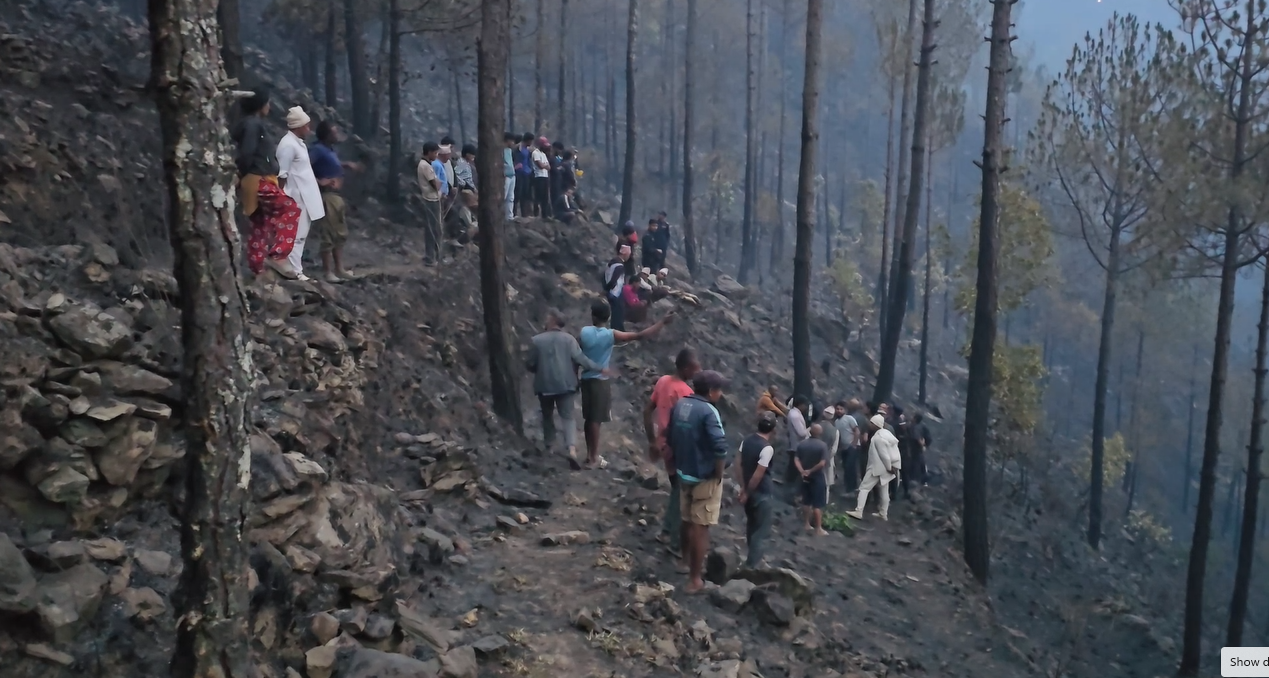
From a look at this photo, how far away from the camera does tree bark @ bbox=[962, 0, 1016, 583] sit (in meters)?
13.3

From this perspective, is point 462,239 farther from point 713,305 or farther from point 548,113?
point 548,113

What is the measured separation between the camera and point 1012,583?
635 inches

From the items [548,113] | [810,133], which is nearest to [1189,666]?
[810,133]

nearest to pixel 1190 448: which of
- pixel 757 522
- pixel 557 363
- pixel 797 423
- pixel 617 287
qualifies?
pixel 797 423

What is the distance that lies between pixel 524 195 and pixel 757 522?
12.0 m

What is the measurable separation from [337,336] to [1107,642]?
44.4 feet

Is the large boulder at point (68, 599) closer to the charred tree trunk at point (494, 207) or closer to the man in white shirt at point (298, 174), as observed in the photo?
the man in white shirt at point (298, 174)

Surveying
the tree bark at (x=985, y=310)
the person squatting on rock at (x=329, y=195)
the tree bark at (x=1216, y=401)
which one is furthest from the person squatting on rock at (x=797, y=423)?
the person squatting on rock at (x=329, y=195)

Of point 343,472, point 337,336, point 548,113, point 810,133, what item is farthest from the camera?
point 548,113

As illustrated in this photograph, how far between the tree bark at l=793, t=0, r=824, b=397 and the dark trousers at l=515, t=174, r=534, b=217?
5.86m

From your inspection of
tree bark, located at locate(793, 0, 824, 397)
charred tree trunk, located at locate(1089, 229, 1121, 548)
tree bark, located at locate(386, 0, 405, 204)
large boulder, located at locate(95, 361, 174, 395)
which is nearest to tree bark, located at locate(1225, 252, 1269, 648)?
tree bark, located at locate(793, 0, 824, 397)

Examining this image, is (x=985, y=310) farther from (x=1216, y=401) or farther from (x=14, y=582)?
(x=14, y=582)

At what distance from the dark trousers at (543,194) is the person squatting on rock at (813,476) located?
28.6 feet

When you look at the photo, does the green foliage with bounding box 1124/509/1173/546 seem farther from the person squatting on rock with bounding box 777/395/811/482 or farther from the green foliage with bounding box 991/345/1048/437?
the person squatting on rock with bounding box 777/395/811/482
